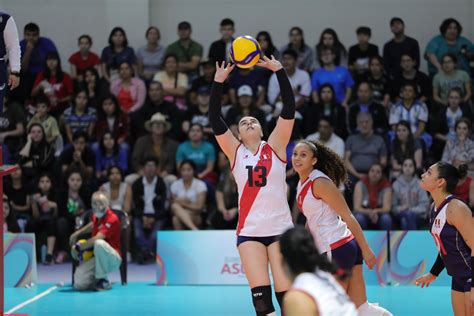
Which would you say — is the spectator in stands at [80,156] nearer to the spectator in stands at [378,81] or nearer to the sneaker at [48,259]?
the sneaker at [48,259]

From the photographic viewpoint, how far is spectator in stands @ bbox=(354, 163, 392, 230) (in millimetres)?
13766

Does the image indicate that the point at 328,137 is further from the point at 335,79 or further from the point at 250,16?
the point at 250,16

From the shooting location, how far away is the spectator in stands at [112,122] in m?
15.5

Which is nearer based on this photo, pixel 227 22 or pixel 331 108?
pixel 331 108

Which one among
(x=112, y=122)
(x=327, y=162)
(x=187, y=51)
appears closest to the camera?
(x=327, y=162)

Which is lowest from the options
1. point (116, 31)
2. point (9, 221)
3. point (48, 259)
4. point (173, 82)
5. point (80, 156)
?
point (48, 259)

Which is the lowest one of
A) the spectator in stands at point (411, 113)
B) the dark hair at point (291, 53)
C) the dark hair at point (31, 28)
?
the spectator in stands at point (411, 113)

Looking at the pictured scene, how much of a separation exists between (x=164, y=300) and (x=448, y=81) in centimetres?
685

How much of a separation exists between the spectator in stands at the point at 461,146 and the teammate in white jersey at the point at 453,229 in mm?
6854

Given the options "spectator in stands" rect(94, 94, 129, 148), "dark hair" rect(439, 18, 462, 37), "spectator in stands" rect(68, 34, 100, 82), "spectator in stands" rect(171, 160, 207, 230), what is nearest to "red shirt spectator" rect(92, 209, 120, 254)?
"spectator in stands" rect(171, 160, 207, 230)

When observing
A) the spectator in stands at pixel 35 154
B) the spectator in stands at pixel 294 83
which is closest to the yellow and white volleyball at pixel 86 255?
the spectator in stands at pixel 35 154

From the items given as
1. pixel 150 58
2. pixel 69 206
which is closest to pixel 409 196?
pixel 69 206

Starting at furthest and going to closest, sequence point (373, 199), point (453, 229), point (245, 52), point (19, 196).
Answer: point (19, 196) < point (373, 199) < point (245, 52) < point (453, 229)

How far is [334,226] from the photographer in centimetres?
757
